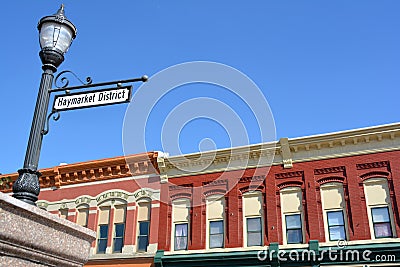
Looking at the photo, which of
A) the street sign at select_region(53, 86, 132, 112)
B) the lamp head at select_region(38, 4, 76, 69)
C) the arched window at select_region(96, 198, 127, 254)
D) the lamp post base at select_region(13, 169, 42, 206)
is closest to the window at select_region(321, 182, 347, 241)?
the arched window at select_region(96, 198, 127, 254)

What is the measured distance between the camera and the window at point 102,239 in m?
22.7

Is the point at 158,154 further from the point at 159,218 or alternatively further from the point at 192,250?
the point at 192,250

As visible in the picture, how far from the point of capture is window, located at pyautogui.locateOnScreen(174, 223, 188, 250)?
2116 cm

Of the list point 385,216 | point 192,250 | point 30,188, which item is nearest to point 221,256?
point 192,250

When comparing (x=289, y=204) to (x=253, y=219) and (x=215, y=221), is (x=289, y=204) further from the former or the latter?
(x=215, y=221)

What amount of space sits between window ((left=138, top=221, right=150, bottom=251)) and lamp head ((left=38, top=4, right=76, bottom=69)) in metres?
18.6

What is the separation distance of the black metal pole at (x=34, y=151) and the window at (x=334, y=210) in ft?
55.4

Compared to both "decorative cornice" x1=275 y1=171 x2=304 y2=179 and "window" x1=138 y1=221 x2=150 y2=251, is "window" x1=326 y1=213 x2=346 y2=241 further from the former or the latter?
"window" x1=138 y1=221 x2=150 y2=251

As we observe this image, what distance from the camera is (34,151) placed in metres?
3.95

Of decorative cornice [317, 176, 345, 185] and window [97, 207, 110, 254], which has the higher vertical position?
decorative cornice [317, 176, 345, 185]

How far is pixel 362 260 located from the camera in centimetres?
1734

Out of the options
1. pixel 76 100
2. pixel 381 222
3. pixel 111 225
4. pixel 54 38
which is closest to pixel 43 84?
pixel 76 100

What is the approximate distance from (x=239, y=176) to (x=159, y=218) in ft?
16.3

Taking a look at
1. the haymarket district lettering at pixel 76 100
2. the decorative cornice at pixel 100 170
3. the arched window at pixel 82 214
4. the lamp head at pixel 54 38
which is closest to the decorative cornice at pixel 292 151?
the decorative cornice at pixel 100 170
